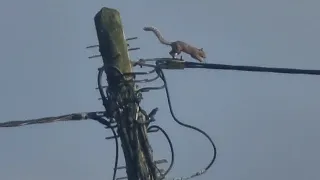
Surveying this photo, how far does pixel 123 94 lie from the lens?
959 centimetres

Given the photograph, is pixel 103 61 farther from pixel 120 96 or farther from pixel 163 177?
pixel 163 177

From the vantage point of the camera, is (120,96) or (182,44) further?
(182,44)

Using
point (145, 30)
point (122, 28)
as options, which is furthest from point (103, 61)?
point (145, 30)

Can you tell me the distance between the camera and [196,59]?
10.3m

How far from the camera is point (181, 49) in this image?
10.3 meters

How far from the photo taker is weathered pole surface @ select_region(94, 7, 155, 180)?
30.9 feet

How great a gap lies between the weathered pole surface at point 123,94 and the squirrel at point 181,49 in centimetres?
→ 86

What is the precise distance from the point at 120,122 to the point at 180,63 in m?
0.97

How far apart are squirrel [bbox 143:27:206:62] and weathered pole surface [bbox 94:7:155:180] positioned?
2.83ft

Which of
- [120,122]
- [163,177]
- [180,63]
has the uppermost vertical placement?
[180,63]

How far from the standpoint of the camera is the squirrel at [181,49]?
33.5ft

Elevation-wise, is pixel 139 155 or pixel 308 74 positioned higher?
pixel 308 74

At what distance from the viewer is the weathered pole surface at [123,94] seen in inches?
Answer: 371

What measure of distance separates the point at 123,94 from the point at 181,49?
107cm
